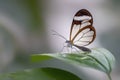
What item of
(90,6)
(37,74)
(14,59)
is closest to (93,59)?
(37,74)

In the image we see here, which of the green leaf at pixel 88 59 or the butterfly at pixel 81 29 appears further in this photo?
the butterfly at pixel 81 29

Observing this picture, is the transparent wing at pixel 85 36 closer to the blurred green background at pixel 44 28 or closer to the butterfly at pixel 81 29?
the butterfly at pixel 81 29

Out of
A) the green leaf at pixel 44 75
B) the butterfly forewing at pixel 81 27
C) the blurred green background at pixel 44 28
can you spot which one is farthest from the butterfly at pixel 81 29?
the blurred green background at pixel 44 28

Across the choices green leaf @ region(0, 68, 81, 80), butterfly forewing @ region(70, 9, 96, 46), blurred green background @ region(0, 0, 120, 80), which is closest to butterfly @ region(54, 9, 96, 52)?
butterfly forewing @ region(70, 9, 96, 46)

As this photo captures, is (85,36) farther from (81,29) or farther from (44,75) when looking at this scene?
(44,75)

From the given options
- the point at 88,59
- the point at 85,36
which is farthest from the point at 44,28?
the point at 88,59
